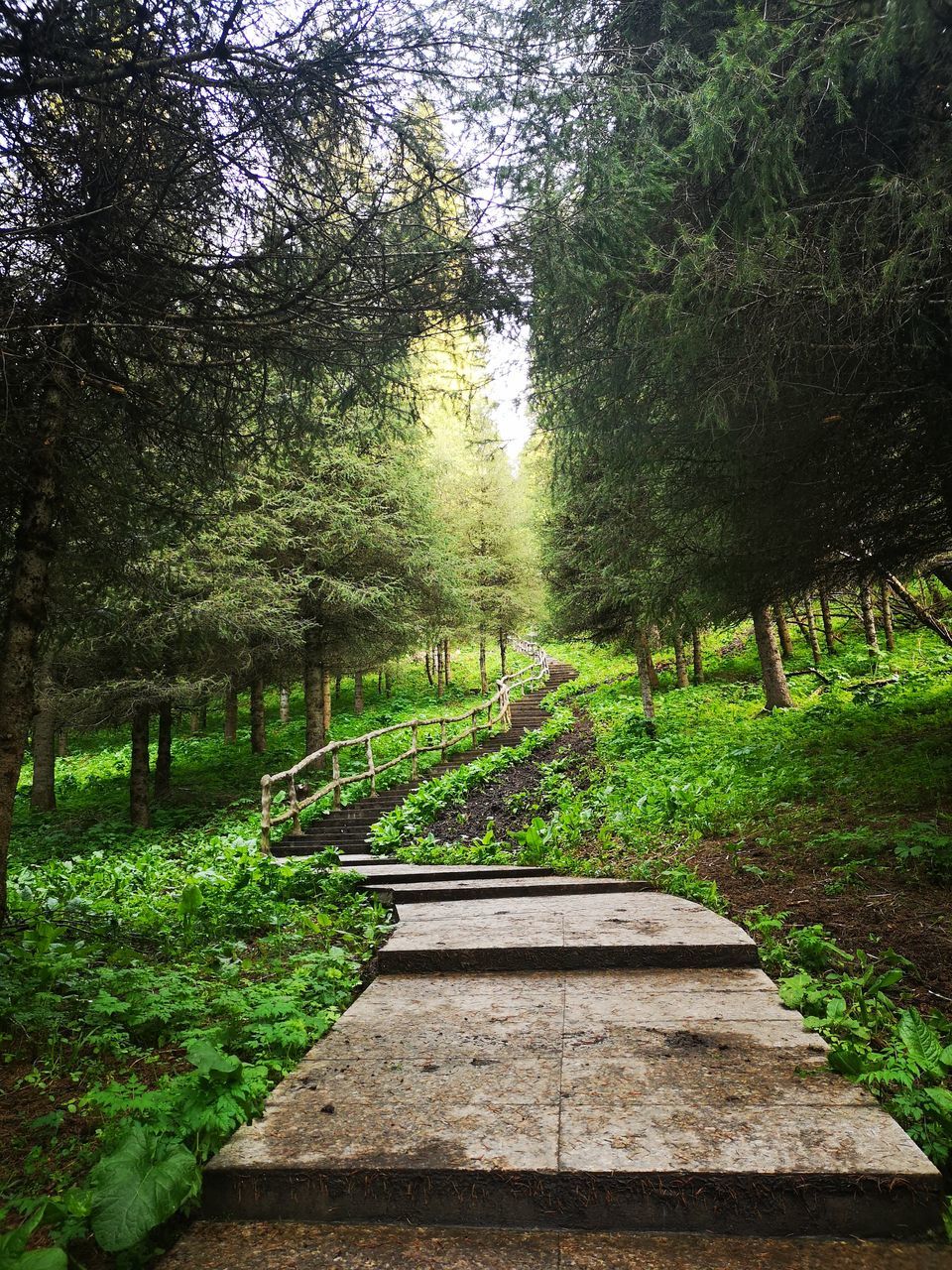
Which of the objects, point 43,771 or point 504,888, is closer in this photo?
point 504,888

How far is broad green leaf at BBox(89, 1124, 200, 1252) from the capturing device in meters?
1.97

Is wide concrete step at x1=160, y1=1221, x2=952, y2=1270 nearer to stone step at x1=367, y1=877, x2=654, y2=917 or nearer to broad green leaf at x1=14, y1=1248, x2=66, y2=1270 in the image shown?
broad green leaf at x1=14, y1=1248, x2=66, y2=1270

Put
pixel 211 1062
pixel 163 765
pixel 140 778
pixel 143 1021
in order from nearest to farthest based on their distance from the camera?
pixel 211 1062 < pixel 143 1021 < pixel 140 778 < pixel 163 765

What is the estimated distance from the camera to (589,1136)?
7.59 feet

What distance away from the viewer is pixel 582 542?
15977 mm

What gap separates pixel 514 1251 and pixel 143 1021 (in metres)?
2.41

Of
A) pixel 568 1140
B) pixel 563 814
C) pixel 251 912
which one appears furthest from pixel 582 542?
pixel 568 1140

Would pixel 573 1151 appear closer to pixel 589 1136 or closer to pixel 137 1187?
pixel 589 1136

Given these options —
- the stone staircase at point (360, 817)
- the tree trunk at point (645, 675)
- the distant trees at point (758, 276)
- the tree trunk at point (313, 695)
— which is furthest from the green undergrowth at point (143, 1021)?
the tree trunk at point (645, 675)

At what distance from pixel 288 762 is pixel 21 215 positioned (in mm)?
15306

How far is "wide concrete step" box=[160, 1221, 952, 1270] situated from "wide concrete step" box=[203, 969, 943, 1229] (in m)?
0.04

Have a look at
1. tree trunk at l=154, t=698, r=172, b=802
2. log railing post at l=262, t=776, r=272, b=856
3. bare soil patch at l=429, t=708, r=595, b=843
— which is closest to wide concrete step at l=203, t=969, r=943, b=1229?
bare soil patch at l=429, t=708, r=595, b=843

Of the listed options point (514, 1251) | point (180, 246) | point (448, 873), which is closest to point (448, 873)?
point (448, 873)

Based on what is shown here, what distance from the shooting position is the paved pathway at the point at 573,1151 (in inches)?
80.0
